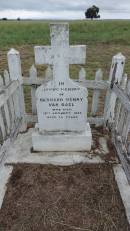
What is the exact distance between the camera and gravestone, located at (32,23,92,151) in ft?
10.5

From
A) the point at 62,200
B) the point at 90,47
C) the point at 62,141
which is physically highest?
the point at 90,47

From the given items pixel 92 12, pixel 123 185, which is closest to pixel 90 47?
pixel 123 185

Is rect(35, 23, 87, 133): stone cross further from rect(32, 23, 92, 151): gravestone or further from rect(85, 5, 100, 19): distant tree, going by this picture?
rect(85, 5, 100, 19): distant tree

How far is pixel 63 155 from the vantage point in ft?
12.0

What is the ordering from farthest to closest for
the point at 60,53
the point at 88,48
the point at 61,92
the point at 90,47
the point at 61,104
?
the point at 90,47
the point at 88,48
the point at 61,104
the point at 61,92
the point at 60,53

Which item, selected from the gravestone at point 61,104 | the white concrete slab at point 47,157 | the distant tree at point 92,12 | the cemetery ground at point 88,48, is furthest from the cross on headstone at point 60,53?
the distant tree at point 92,12

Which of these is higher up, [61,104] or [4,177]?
[61,104]

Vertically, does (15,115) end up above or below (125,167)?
above

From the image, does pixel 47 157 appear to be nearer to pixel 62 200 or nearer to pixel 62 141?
pixel 62 141

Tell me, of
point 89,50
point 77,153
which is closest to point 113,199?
point 77,153

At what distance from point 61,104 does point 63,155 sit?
76 centimetres

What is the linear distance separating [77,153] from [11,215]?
4.49ft

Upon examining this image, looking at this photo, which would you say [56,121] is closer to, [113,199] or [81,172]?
[81,172]

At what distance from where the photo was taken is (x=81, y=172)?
10.8 feet
